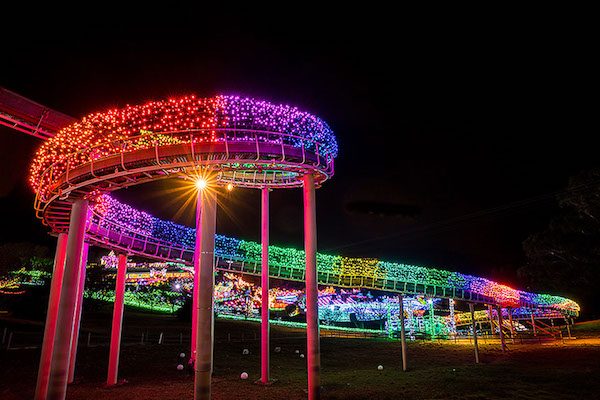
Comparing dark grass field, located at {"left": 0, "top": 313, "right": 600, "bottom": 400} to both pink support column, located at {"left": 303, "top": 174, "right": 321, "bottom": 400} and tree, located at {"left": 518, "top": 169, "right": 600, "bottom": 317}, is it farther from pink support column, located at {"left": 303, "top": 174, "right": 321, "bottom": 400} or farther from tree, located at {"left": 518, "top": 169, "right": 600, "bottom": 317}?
tree, located at {"left": 518, "top": 169, "right": 600, "bottom": 317}

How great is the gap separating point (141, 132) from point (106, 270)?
3508cm

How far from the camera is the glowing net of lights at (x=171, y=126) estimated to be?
30.9 ft

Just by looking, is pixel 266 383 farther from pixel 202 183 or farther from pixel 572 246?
pixel 572 246

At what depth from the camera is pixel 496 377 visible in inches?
593

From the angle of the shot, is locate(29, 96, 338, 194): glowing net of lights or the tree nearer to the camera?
locate(29, 96, 338, 194): glowing net of lights

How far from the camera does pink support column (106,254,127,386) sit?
13742 millimetres

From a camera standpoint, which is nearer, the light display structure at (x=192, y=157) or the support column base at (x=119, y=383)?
the light display structure at (x=192, y=157)

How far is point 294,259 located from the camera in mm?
20641

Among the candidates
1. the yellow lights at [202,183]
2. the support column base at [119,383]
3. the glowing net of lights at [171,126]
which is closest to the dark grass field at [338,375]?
the support column base at [119,383]

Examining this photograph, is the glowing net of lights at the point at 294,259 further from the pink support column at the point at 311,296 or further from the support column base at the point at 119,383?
the pink support column at the point at 311,296

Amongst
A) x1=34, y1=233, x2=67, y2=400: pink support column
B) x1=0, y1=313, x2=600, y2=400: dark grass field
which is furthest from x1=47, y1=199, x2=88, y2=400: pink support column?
x1=0, y1=313, x2=600, y2=400: dark grass field

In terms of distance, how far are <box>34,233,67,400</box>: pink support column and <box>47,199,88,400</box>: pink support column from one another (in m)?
1.26

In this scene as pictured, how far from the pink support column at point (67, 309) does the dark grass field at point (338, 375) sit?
350 centimetres

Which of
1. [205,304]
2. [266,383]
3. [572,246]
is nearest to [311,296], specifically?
[205,304]
